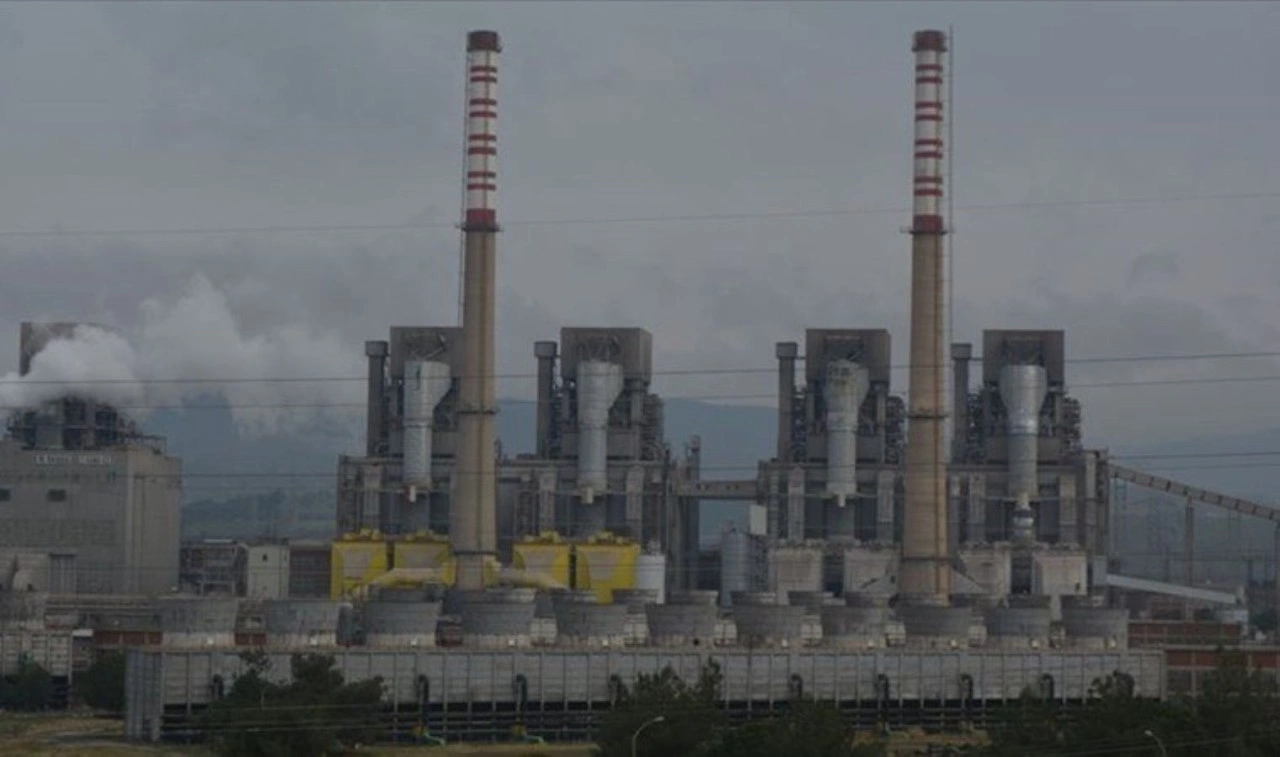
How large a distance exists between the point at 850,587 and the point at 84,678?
20.5 meters

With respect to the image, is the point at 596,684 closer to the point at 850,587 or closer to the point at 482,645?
the point at 482,645

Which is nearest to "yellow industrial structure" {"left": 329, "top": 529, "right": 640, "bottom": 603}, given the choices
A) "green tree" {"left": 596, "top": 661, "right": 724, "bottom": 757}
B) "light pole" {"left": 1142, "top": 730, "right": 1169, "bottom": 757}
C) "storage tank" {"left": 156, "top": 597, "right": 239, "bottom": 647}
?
"storage tank" {"left": 156, "top": 597, "right": 239, "bottom": 647}

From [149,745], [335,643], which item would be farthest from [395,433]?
[149,745]

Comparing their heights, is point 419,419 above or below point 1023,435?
above

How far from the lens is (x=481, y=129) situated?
6950cm

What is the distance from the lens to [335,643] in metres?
57.8

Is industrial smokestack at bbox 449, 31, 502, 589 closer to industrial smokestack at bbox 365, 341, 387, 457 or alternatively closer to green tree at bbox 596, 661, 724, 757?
industrial smokestack at bbox 365, 341, 387, 457

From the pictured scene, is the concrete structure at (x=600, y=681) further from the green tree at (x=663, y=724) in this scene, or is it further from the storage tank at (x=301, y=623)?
the green tree at (x=663, y=724)

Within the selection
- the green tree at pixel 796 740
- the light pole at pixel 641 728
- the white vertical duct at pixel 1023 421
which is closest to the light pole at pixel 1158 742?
the green tree at pixel 796 740

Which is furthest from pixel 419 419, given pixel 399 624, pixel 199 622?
pixel 199 622

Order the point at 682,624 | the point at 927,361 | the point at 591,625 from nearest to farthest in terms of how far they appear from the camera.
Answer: the point at 591,625, the point at 682,624, the point at 927,361

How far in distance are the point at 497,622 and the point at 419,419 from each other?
1808 cm

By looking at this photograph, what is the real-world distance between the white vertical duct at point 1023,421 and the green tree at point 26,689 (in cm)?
2669

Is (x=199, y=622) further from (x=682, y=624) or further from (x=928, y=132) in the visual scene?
(x=928, y=132)
